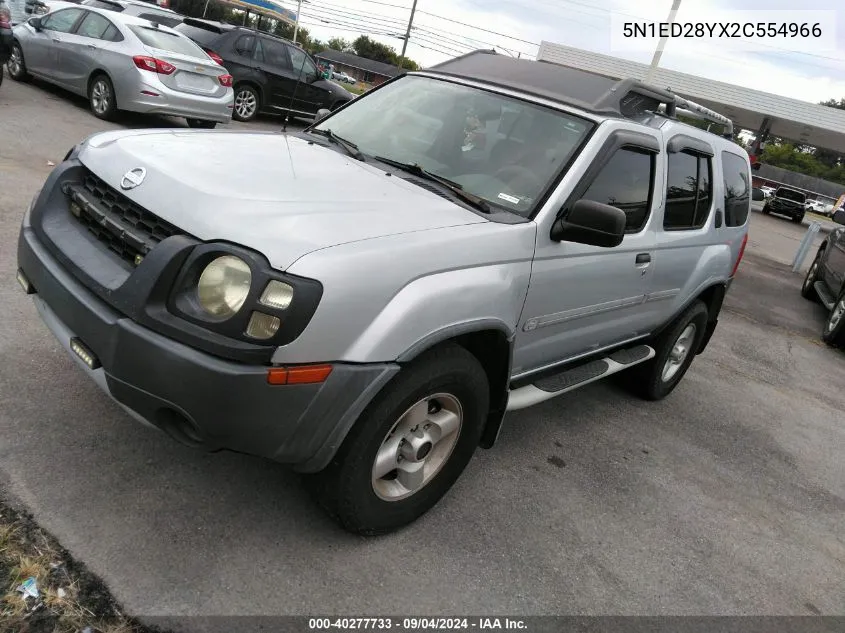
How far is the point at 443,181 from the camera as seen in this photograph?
3.21 metres

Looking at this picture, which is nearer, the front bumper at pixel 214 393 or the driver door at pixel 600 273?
the front bumper at pixel 214 393

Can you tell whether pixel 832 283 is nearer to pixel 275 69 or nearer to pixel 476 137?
pixel 476 137

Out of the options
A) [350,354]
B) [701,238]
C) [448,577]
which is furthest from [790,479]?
[350,354]

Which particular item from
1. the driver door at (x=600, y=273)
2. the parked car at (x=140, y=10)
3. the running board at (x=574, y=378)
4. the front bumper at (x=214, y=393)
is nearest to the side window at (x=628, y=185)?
the driver door at (x=600, y=273)

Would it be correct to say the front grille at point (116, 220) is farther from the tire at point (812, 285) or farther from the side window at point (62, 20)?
the tire at point (812, 285)

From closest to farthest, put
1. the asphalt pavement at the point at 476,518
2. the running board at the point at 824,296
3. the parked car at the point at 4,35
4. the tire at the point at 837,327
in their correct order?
1. the asphalt pavement at the point at 476,518
2. the tire at the point at 837,327
3. the parked car at the point at 4,35
4. the running board at the point at 824,296

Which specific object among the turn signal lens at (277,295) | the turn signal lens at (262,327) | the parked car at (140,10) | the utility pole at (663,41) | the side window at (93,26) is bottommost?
the turn signal lens at (262,327)

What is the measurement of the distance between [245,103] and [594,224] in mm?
11758

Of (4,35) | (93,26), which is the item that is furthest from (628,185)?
(4,35)

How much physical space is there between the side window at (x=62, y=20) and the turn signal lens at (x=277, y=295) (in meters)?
10.2

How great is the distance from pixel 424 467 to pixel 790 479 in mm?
2957

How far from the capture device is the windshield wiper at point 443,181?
119 inches

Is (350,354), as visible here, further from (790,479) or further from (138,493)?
(790,479)

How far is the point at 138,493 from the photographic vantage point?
2764 mm
